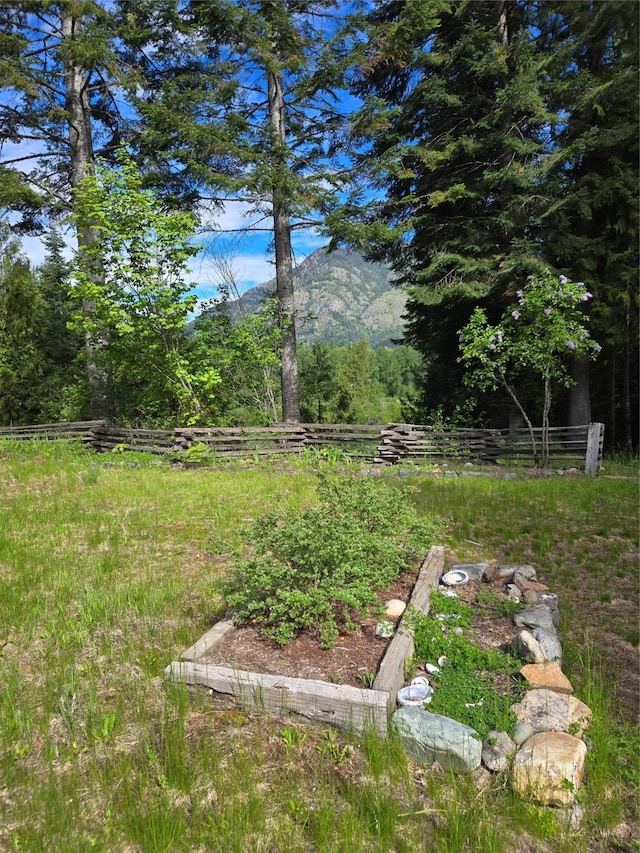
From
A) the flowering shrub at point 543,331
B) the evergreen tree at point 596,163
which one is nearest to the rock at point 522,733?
the flowering shrub at point 543,331

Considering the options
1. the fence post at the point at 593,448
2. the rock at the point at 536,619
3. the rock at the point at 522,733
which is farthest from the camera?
the fence post at the point at 593,448

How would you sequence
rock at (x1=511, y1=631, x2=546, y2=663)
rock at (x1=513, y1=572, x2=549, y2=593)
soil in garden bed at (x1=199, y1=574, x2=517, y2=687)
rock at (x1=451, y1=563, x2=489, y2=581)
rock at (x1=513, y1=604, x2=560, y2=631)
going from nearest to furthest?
soil in garden bed at (x1=199, y1=574, x2=517, y2=687) → rock at (x1=511, y1=631, x2=546, y2=663) → rock at (x1=513, y1=604, x2=560, y2=631) → rock at (x1=513, y1=572, x2=549, y2=593) → rock at (x1=451, y1=563, x2=489, y2=581)

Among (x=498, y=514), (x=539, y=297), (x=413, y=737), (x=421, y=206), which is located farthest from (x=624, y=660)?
(x=421, y=206)

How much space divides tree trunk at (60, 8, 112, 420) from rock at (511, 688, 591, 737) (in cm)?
1253

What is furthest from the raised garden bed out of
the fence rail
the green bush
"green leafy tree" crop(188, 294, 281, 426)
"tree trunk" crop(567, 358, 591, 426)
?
"tree trunk" crop(567, 358, 591, 426)

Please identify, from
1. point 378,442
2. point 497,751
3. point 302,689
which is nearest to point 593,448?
point 378,442

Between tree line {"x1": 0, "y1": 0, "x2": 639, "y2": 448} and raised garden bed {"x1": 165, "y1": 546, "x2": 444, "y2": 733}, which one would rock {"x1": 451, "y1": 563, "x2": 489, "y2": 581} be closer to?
raised garden bed {"x1": 165, "y1": 546, "x2": 444, "y2": 733}

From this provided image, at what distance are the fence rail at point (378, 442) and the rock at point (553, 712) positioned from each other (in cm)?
865

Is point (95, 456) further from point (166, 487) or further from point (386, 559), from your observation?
point (386, 559)

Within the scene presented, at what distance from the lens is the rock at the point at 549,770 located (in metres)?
2.16

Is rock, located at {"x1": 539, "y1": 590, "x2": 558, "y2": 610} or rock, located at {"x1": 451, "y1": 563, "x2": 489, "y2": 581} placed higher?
rock, located at {"x1": 451, "y1": 563, "x2": 489, "y2": 581}

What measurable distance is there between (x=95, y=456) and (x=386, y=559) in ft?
31.4

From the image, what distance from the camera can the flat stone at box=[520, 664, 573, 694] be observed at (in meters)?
2.81

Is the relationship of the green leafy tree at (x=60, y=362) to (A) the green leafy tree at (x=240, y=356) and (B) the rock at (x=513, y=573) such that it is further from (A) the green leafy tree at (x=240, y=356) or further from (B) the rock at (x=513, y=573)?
(B) the rock at (x=513, y=573)
